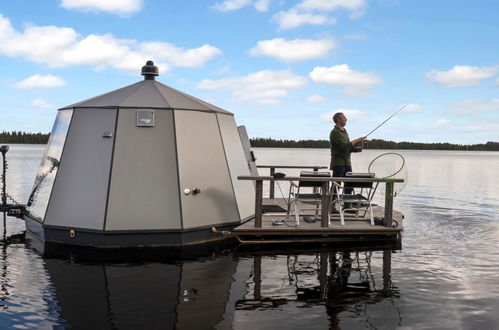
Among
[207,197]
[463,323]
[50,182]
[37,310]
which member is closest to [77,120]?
[50,182]

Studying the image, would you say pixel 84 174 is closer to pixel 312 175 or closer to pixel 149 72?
pixel 149 72

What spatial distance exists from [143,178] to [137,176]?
0.14 metres

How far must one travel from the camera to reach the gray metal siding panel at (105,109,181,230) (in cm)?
1114

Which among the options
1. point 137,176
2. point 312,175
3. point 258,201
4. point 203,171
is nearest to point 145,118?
point 137,176

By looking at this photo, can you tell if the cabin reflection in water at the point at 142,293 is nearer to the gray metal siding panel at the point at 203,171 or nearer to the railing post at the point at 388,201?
the gray metal siding panel at the point at 203,171

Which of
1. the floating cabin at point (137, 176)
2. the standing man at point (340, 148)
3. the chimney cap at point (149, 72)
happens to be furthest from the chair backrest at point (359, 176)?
the chimney cap at point (149, 72)

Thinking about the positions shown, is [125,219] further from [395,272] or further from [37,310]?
[395,272]

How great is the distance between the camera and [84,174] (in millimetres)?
11492

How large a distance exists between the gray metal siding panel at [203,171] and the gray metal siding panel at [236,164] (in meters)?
0.23

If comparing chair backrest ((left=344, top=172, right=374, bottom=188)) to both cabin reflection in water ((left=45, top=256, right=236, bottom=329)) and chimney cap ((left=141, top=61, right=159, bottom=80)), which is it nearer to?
cabin reflection in water ((left=45, top=256, right=236, bottom=329))

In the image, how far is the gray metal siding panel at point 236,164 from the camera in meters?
12.8

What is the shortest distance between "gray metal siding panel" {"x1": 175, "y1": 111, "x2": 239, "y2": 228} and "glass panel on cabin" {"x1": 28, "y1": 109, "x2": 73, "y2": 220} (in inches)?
112

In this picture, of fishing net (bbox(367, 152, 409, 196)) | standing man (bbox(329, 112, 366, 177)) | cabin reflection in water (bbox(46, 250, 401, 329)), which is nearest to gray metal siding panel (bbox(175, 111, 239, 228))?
cabin reflection in water (bbox(46, 250, 401, 329))

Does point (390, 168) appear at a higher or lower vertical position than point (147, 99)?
lower
